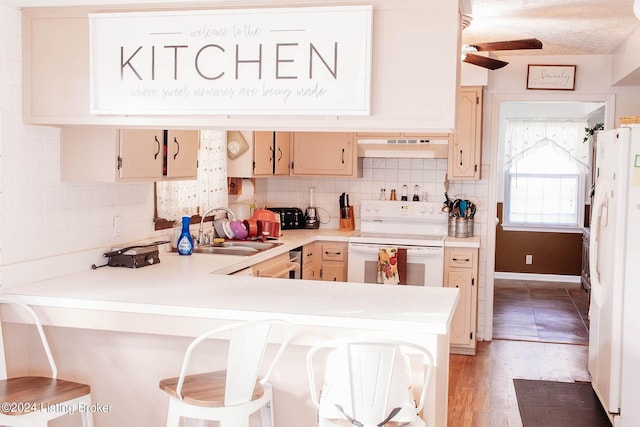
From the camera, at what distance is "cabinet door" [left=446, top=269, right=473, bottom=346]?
5.70 m

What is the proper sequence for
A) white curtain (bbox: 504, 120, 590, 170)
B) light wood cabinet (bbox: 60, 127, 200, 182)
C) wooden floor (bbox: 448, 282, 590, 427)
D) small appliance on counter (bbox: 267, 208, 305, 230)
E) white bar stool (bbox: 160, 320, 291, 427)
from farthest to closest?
white curtain (bbox: 504, 120, 590, 170) < small appliance on counter (bbox: 267, 208, 305, 230) < wooden floor (bbox: 448, 282, 590, 427) < light wood cabinet (bbox: 60, 127, 200, 182) < white bar stool (bbox: 160, 320, 291, 427)

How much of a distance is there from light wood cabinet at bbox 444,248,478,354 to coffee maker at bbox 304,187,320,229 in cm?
131

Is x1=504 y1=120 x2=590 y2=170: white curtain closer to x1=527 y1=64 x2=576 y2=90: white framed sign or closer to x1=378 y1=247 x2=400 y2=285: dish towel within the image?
x1=527 y1=64 x2=576 y2=90: white framed sign

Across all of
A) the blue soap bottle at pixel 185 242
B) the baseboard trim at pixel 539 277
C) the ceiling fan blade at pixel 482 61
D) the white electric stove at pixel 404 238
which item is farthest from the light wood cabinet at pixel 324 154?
the baseboard trim at pixel 539 277

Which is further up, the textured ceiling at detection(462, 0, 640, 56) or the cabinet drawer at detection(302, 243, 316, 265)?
the textured ceiling at detection(462, 0, 640, 56)

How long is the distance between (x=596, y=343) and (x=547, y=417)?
65 cm

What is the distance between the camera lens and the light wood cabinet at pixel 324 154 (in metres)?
6.13

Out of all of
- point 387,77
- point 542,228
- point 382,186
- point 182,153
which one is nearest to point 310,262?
point 382,186

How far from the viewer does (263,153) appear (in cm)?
563

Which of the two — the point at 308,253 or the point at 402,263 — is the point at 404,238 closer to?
the point at 402,263

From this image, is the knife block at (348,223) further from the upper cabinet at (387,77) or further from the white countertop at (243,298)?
the upper cabinet at (387,77)

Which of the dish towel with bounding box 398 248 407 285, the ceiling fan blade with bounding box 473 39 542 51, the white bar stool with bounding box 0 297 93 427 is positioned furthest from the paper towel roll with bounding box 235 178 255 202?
the white bar stool with bounding box 0 297 93 427

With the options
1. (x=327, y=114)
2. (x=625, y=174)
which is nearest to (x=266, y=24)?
(x=327, y=114)

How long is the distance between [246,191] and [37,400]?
3488mm
